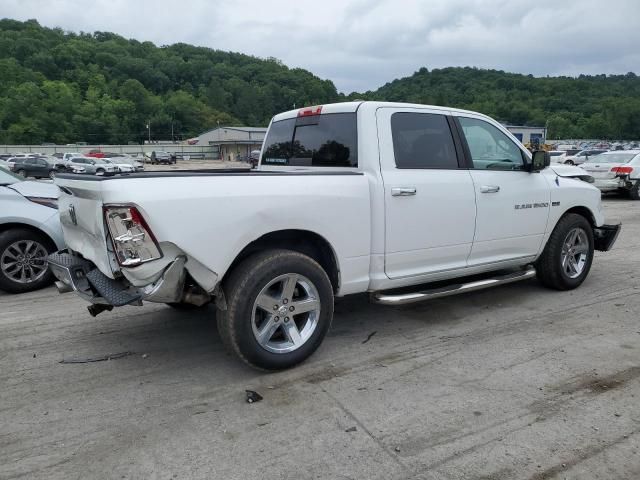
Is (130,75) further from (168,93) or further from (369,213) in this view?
(369,213)

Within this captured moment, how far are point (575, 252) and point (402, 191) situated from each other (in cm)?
284

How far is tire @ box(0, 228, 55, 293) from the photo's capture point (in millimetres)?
5844

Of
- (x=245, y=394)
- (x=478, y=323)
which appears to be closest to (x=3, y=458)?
(x=245, y=394)

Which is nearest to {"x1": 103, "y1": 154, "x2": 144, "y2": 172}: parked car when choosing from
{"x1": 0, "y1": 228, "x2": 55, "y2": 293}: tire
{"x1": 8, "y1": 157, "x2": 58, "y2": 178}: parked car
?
{"x1": 8, "y1": 157, "x2": 58, "y2": 178}: parked car

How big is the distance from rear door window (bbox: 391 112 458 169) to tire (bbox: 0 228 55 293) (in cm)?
424

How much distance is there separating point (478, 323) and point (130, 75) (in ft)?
490

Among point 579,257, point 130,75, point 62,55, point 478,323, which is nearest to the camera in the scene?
point 478,323

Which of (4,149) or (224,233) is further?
(4,149)

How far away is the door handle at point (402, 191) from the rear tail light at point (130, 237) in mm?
1864

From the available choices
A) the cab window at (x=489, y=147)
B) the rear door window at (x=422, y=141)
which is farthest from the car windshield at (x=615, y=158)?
the rear door window at (x=422, y=141)

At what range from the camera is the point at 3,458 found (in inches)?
109

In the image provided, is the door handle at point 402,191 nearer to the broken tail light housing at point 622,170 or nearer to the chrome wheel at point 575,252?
the chrome wheel at point 575,252

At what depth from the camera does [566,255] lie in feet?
18.7

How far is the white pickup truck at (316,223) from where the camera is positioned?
3207 millimetres
